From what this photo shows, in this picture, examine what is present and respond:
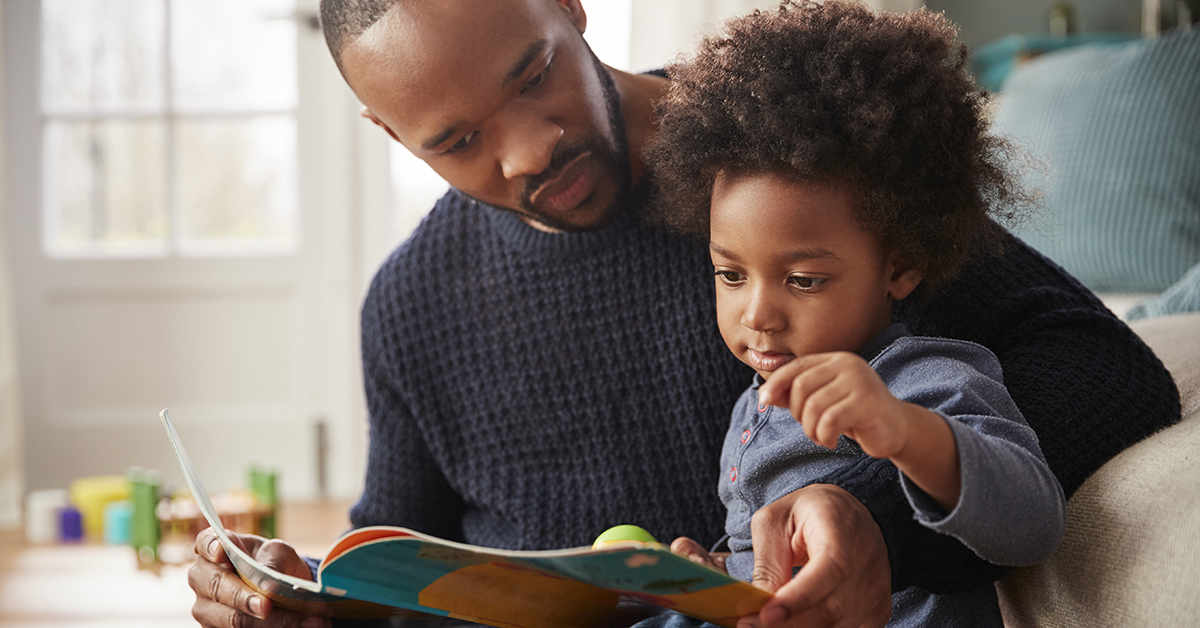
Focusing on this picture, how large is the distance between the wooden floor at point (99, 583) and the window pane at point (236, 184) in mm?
885

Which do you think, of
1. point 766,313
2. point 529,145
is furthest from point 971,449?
point 529,145

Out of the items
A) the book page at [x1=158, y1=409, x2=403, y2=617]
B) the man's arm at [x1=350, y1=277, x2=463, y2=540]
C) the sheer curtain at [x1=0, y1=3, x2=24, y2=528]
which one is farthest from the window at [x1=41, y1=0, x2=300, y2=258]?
the book page at [x1=158, y1=409, x2=403, y2=617]

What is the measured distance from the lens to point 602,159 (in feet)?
2.86

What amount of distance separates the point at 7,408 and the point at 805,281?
267 centimetres

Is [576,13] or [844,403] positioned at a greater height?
[576,13]

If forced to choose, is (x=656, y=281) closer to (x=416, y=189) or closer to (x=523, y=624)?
(x=523, y=624)

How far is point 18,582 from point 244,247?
1126 mm

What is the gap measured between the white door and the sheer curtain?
16 cm

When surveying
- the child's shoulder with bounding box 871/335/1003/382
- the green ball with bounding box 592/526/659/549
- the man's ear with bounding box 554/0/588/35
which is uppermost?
the man's ear with bounding box 554/0/588/35

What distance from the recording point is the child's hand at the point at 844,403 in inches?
18.7

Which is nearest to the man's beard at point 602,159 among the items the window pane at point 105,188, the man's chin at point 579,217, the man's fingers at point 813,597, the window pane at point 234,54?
the man's chin at point 579,217

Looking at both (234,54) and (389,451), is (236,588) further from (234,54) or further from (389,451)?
(234,54)

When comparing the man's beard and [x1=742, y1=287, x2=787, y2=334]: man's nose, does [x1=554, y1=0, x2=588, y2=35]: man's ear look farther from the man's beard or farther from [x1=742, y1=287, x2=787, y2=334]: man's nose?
[x1=742, y1=287, x2=787, y2=334]: man's nose

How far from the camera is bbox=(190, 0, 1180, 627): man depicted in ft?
2.19
